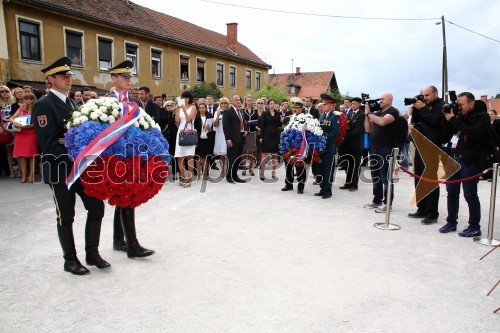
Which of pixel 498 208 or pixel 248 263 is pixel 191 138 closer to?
pixel 248 263

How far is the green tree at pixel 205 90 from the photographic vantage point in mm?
28266

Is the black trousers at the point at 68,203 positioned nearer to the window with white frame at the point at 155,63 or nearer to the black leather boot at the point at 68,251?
the black leather boot at the point at 68,251

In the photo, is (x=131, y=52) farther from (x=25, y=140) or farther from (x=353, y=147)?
(x=353, y=147)

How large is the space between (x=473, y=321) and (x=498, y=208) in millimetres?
5232

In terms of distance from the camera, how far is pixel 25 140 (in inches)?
337

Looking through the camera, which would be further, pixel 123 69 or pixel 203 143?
pixel 203 143

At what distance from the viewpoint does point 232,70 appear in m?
34.6

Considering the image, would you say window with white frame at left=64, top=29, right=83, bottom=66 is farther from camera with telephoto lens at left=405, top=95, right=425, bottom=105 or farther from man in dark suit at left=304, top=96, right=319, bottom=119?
camera with telephoto lens at left=405, top=95, right=425, bottom=105

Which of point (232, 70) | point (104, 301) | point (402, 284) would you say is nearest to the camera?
point (104, 301)

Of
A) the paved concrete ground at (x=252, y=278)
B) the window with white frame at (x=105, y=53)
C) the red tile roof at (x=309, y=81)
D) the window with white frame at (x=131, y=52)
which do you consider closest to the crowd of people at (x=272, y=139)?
the paved concrete ground at (x=252, y=278)

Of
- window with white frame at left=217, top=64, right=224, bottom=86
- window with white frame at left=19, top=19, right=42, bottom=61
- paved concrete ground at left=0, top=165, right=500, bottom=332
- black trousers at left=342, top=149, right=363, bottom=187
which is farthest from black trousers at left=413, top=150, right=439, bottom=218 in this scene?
window with white frame at left=217, top=64, right=224, bottom=86

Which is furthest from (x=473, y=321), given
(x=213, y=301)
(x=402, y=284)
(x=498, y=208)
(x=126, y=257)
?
(x=498, y=208)

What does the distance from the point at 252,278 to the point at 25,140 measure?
23.2 ft

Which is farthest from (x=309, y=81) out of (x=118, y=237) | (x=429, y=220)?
(x=118, y=237)
